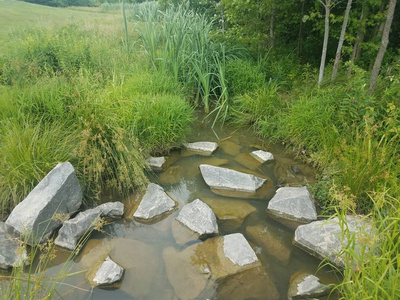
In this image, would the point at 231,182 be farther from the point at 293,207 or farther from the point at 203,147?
the point at 203,147

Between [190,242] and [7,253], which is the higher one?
[7,253]

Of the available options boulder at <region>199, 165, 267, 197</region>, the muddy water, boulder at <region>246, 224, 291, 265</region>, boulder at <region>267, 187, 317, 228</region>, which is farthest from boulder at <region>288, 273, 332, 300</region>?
boulder at <region>199, 165, 267, 197</region>

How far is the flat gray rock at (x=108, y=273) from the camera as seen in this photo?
2.17 meters

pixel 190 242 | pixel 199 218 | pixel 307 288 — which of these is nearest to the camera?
pixel 307 288

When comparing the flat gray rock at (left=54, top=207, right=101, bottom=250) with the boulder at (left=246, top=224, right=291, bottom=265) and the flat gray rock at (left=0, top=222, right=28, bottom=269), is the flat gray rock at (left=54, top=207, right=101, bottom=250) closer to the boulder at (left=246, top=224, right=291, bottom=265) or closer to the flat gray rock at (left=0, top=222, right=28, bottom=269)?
the flat gray rock at (left=0, top=222, right=28, bottom=269)

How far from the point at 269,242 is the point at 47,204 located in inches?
77.4

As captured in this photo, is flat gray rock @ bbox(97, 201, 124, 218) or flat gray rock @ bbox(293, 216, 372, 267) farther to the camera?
flat gray rock @ bbox(97, 201, 124, 218)

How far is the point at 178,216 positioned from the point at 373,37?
13.9 feet

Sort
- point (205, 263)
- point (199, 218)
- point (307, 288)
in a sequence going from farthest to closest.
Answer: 1. point (199, 218)
2. point (205, 263)
3. point (307, 288)

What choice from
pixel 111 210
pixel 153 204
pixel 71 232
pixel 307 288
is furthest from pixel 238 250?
pixel 71 232

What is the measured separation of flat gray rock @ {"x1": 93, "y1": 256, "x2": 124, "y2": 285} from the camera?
2.17 m

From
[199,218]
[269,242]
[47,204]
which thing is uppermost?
[47,204]

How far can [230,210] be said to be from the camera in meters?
3.03

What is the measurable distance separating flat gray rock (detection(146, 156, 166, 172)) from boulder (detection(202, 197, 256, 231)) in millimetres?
759
